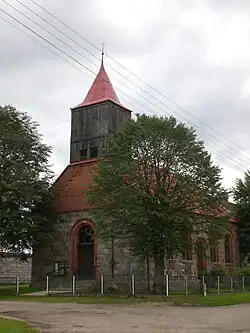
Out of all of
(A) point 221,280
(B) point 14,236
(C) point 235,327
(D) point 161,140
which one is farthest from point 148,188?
(C) point 235,327

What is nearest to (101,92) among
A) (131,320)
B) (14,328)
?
(131,320)

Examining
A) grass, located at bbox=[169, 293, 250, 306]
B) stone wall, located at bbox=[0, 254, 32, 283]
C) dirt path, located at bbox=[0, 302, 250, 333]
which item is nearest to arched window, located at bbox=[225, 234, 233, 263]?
grass, located at bbox=[169, 293, 250, 306]

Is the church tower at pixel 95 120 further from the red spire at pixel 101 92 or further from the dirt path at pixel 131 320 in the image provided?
the dirt path at pixel 131 320

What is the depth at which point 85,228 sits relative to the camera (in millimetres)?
40188

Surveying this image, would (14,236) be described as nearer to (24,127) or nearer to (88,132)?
(24,127)

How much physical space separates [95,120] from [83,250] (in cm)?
1123

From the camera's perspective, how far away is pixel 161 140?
102 feet

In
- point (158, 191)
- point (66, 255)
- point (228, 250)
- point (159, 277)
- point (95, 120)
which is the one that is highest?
point (95, 120)

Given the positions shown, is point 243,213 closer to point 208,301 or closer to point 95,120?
point 95,120

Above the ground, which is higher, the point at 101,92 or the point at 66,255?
the point at 101,92

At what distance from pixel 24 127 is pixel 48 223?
797cm

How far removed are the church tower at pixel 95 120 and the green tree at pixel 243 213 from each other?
664 inches

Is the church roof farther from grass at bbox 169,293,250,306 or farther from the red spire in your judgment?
grass at bbox 169,293,250,306

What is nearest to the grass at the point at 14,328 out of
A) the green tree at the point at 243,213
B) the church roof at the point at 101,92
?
the church roof at the point at 101,92
